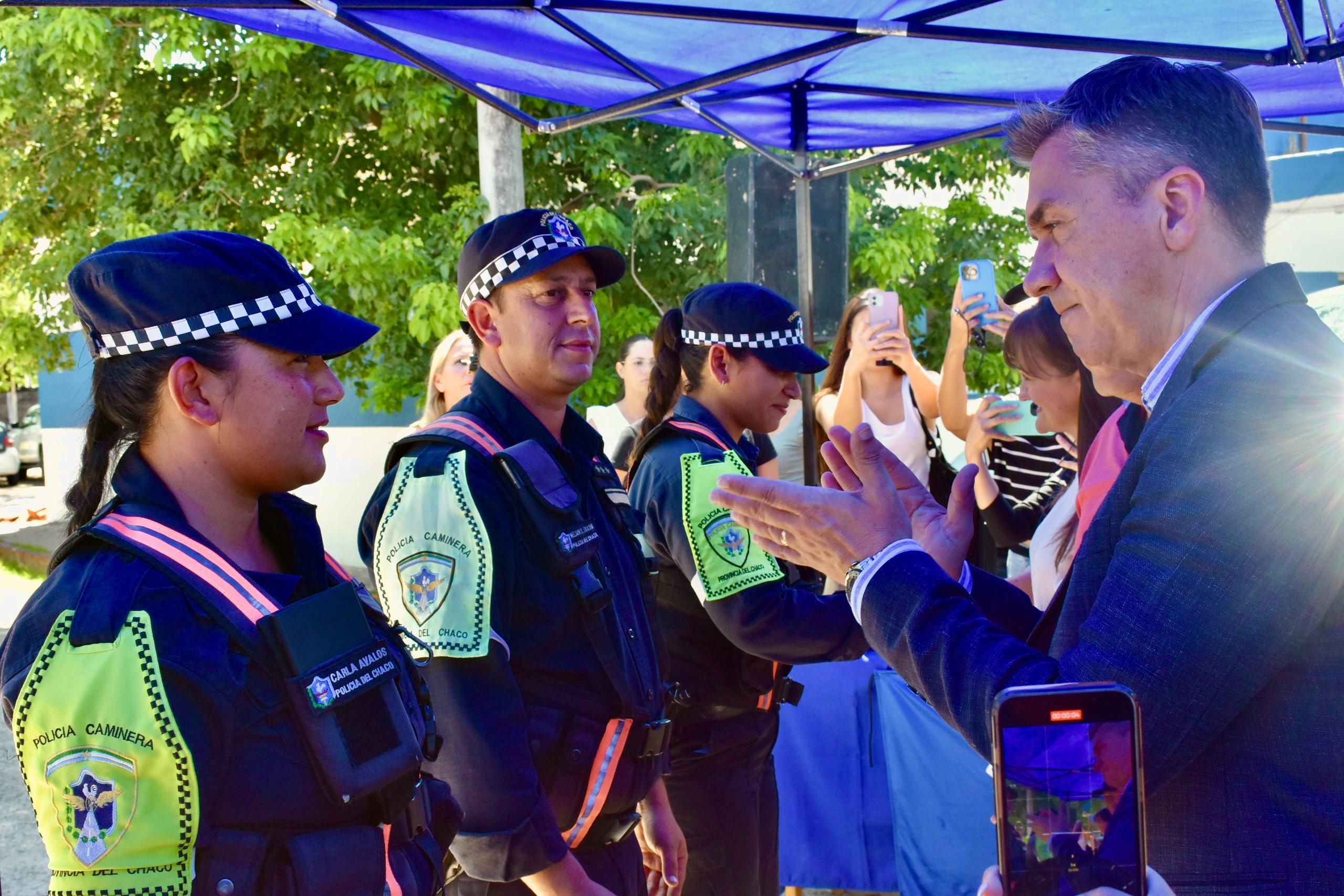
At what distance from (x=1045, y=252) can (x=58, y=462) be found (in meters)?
17.8

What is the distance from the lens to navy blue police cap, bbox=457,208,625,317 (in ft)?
8.97

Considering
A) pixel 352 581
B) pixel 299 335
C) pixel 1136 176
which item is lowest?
pixel 352 581

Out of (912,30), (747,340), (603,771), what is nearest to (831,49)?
(912,30)

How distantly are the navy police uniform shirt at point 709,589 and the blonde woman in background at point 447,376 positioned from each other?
203 centimetres

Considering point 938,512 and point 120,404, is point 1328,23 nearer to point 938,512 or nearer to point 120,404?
point 938,512

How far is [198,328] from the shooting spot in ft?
5.60

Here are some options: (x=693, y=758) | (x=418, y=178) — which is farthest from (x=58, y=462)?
(x=693, y=758)

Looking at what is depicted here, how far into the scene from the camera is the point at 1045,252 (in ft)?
5.18

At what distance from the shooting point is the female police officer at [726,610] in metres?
2.94

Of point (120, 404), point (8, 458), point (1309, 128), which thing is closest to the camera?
point (120, 404)

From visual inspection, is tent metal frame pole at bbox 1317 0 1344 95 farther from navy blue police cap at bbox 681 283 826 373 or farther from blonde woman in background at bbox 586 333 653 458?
blonde woman in background at bbox 586 333 653 458

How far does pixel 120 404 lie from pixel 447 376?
11.2 ft

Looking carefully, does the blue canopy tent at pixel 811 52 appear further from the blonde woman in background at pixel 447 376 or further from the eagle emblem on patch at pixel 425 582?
the eagle emblem on patch at pixel 425 582

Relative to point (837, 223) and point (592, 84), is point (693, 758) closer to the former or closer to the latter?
point (592, 84)
